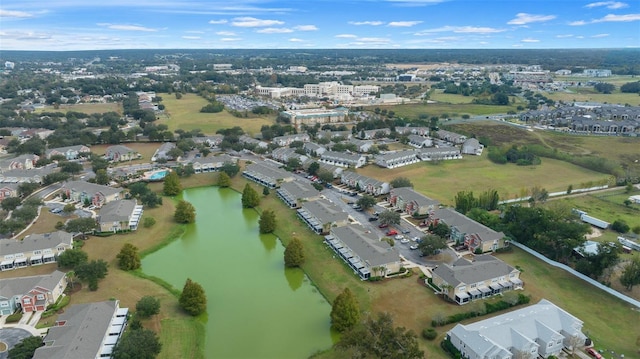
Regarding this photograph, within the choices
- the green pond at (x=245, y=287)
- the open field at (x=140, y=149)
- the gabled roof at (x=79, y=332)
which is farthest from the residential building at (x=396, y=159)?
the gabled roof at (x=79, y=332)

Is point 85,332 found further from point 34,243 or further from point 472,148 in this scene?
point 472,148

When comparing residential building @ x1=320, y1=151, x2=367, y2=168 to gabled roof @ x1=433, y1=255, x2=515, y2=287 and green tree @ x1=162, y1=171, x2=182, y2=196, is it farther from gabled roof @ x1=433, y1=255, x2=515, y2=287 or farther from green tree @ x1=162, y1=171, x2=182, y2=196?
gabled roof @ x1=433, y1=255, x2=515, y2=287

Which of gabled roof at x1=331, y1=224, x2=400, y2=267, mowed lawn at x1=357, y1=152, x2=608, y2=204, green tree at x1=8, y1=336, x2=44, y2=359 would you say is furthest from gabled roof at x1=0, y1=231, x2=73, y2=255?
mowed lawn at x1=357, y1=152, x2=608, y2=204

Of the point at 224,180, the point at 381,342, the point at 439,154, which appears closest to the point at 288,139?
the point at 224,180

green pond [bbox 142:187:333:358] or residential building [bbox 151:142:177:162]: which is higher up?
residential building [bbox 151:142:177:162]

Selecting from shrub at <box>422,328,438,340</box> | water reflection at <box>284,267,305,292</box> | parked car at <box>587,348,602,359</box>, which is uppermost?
parked car at <box>587,348,602,359</box>

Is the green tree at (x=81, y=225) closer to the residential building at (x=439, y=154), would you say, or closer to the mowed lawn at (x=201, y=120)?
the mowed lawn at (x=201, y=120)
